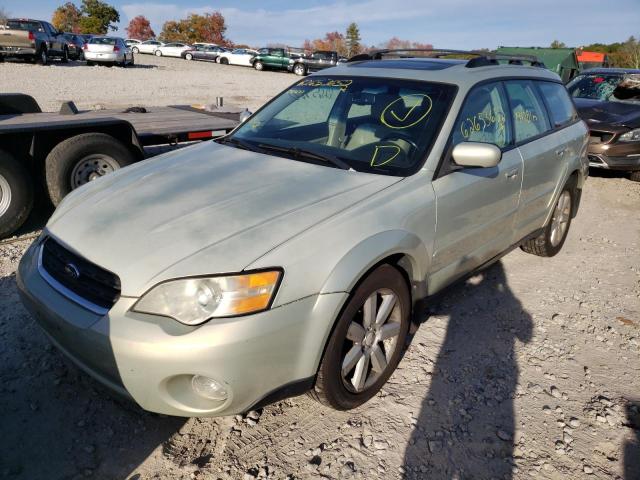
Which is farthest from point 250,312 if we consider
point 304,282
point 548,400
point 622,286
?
point 622,286

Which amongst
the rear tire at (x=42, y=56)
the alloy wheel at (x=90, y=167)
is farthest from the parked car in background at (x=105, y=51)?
the alloy wheel at (x=90, y=167)

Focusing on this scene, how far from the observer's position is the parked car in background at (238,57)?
32906mm

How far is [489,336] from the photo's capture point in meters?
3.38

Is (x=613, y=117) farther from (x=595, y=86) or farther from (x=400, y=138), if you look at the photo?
(x=400, y=138)

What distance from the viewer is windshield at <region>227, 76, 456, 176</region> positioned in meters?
2.90

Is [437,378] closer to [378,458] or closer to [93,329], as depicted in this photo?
[378,458]

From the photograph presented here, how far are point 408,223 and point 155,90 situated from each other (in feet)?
53.0

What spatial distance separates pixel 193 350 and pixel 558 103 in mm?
3998

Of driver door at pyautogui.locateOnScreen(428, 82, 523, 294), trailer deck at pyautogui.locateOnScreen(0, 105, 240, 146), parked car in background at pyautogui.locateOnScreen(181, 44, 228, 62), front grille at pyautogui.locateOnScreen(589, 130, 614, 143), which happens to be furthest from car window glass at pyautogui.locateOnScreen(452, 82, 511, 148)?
parked car in background at pyautogui.locateOnScreen(181, 44, 228, 62)

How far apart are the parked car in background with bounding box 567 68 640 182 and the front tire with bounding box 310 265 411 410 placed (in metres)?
6.30

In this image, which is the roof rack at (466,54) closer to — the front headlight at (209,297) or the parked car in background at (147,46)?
the front headlight at (209,297)

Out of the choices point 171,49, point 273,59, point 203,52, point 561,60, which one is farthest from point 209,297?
point 171,49

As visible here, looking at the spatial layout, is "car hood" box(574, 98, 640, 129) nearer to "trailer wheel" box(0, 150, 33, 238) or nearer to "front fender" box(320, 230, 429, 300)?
"front fender" box(320, 230, 429, 300)

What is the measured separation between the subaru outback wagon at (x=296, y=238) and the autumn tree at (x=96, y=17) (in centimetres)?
6078
